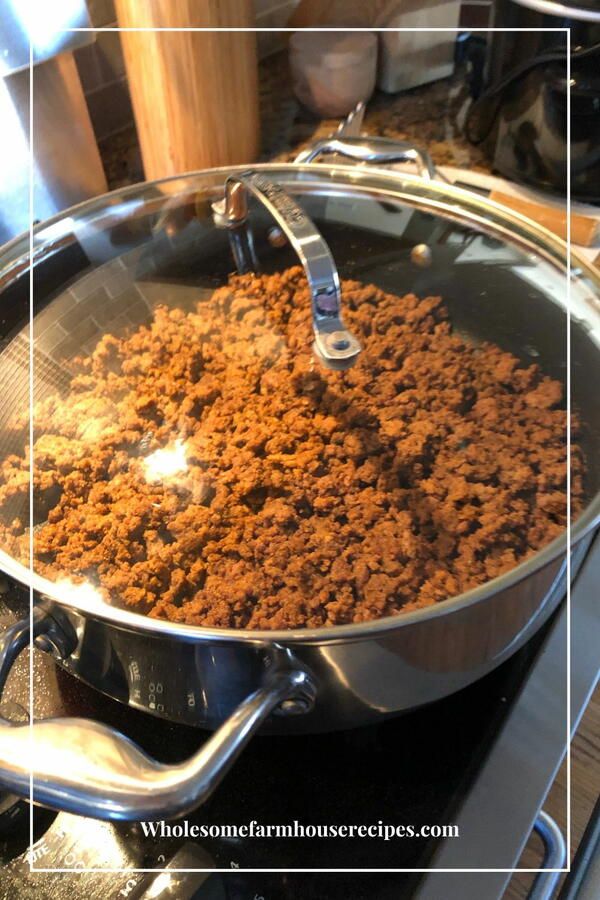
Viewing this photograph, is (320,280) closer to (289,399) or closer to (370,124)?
(289,399)

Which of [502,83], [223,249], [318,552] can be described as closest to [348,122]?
[502,83]

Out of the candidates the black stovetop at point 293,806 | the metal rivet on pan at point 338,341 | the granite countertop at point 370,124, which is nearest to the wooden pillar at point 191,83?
the granite countertop at point 370,124

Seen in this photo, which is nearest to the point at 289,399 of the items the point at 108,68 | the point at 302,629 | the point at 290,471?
the point at 290,471

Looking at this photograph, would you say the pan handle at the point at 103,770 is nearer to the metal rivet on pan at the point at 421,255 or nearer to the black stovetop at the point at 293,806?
the black stovetop at the point at 293,806

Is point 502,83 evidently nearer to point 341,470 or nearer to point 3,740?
point 341,470

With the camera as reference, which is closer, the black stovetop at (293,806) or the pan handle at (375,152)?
the black stovetop at (293,806)

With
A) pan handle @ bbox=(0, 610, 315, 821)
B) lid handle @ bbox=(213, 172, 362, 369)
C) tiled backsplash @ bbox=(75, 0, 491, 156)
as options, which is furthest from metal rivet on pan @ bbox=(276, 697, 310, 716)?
tiled backsplash @ bbox=(75, 0, 491, 156)
